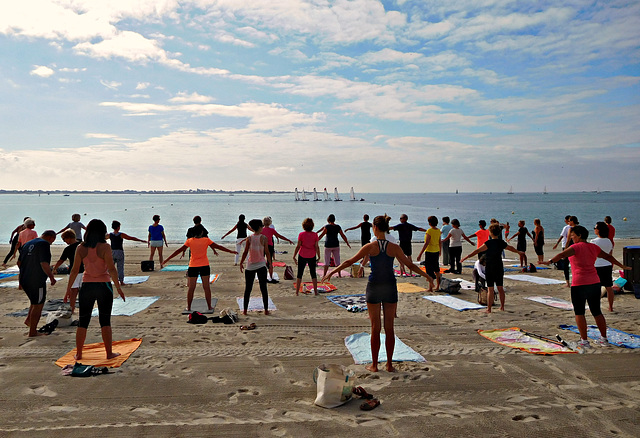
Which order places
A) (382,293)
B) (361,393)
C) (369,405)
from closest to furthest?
(369,405) → (361,393) → (382,293)

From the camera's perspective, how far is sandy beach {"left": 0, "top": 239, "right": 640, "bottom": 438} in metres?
4.04

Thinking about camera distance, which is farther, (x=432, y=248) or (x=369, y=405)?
(x=432, y=248)

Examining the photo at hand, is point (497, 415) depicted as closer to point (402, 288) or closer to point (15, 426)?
point (15, 426)

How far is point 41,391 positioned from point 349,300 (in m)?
6.39

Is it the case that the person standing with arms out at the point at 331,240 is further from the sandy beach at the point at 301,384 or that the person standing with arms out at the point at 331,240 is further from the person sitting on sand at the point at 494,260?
the person sitting on sand at the point at 494,260

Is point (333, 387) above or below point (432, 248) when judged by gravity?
below

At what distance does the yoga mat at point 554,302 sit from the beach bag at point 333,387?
6.75 m

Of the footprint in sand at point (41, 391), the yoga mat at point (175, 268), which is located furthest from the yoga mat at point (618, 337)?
the yoga mat at point (175, 268)

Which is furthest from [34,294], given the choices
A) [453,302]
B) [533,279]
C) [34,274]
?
[533,279]

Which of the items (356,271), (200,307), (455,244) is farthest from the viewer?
(455,244)

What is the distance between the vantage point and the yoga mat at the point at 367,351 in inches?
228

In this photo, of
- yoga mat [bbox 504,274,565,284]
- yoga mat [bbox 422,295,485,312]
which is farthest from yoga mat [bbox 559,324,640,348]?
yoga mat [bbox 504,274,565,284]

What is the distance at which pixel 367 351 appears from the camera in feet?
20.2

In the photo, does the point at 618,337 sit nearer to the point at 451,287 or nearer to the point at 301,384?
the point at 451,287
